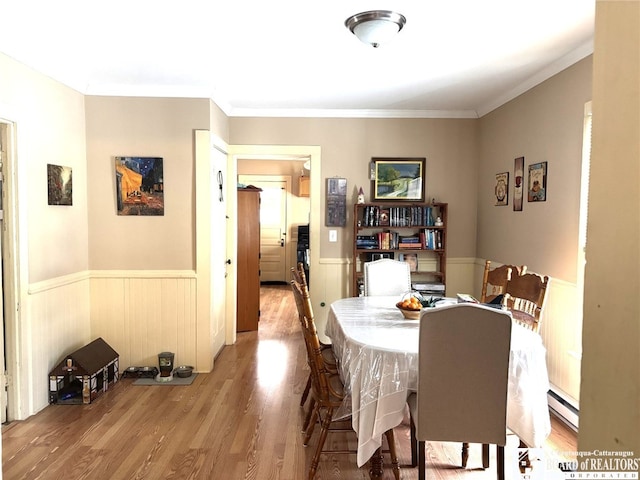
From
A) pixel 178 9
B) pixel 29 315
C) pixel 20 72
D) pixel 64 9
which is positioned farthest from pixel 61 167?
pixel 178 9

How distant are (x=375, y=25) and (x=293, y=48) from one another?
2.36 ft

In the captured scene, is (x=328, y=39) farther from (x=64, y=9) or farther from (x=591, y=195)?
(x=591, y=195)

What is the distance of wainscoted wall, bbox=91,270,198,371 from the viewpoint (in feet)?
13.3

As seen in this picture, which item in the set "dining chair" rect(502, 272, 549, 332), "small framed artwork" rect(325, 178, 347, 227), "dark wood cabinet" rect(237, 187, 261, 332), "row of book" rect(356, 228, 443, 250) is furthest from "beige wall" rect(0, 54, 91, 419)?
"dining chair" rect(502, 272, 549, 332)

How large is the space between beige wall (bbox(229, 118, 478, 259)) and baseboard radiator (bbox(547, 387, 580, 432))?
195 centimetres

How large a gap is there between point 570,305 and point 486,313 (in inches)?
60.9

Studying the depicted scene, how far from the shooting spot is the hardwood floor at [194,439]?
2.54 meters

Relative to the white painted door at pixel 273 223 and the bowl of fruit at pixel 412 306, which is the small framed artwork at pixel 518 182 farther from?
the white painted door at pixel 273 223

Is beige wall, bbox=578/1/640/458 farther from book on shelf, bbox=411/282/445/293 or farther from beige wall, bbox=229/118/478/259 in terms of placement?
beige wall, bbox=229/118/478/259

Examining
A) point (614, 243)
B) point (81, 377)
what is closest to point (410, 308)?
point (614, 243)

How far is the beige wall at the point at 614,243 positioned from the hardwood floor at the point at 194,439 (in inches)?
88.0

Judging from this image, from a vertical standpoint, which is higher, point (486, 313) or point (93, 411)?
point (486, 313)

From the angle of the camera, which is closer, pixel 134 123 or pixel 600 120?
pixel 600 120

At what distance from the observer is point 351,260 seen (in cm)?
493
